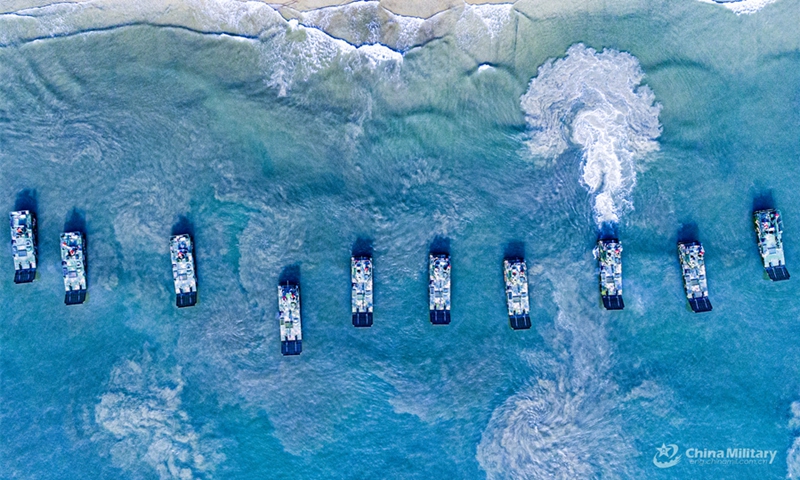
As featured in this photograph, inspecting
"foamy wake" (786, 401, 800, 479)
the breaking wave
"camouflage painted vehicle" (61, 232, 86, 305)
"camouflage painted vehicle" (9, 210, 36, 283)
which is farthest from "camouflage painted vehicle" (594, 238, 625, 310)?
"camouflage painted vehicle" (9, 210, 36, 283)

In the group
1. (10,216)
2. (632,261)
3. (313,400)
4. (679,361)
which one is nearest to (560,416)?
(679,361)

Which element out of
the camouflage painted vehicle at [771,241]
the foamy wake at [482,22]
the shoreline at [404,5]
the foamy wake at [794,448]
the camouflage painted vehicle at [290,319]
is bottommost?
the foamy wake at [794,448]

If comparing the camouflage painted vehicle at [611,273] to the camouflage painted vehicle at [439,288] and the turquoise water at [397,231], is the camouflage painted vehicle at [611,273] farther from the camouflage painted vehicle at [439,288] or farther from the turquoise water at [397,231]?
the camouflage painted vehicle at [439,288]

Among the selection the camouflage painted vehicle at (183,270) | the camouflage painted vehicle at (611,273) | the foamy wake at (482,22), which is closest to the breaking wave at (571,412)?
the camouflage painted vehicle at (611,273)

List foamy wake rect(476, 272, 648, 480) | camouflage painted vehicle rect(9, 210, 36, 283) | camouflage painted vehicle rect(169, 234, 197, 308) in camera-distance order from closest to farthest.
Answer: camouflage painted vehicle rect(9, 210, 36, 283), camouflage painted vehicle rect(169, 234, 197, 308), foamy wake rect(476, 272, 648, 480)

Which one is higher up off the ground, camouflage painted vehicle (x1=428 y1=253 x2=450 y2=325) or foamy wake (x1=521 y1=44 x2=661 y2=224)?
foamy wake (x1=521 y1=44 x2=661 y2=224)

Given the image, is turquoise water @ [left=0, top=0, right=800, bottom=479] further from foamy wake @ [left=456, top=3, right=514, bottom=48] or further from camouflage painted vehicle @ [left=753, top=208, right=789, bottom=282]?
camouflage painted vehicle @ [left=753, top=208, right=789, bottom=282]
